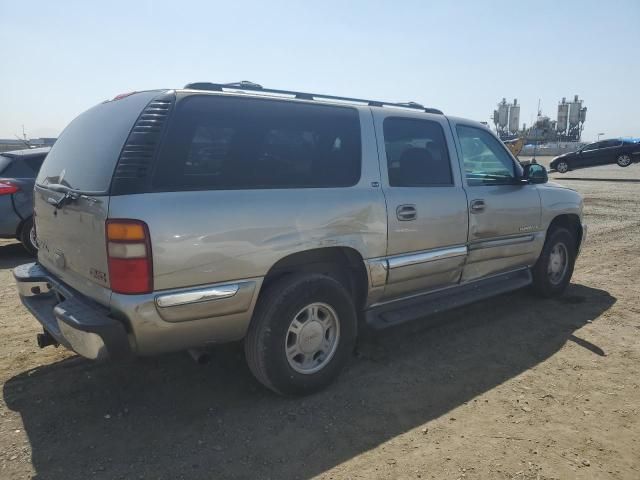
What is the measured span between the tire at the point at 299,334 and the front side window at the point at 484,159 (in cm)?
177

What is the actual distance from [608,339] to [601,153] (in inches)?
915

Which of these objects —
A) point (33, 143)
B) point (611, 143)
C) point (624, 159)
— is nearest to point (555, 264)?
point (611, 143)

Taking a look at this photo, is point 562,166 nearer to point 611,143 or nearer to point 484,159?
point 611,143

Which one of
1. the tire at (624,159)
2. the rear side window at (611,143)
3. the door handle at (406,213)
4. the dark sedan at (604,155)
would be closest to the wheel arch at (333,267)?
the door handle at (406,213)

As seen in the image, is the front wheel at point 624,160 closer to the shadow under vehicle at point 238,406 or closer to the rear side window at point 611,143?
the rear side window at point 611,143

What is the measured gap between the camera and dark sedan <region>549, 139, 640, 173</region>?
2336cm

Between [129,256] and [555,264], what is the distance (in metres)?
4.63

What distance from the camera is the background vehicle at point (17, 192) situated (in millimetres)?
6551

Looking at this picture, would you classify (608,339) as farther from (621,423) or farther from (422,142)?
(422,142)

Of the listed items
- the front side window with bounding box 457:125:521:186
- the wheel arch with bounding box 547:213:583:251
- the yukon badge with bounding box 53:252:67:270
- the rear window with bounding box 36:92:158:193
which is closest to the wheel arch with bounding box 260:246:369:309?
the rear window with bounding box 36:92:158:193

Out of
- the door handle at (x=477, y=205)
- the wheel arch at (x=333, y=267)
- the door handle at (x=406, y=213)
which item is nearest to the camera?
the wheel arch at (x=333, y=267)

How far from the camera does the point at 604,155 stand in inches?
934

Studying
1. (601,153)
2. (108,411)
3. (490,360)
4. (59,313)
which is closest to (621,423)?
(490,360)

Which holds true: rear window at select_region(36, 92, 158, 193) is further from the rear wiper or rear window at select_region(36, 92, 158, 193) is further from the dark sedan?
the dark sedan
